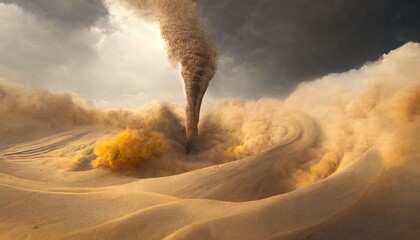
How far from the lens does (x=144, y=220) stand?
6715 millimetres

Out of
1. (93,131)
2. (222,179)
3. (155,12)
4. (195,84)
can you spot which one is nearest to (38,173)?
(93,131)

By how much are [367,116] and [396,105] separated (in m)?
1.55

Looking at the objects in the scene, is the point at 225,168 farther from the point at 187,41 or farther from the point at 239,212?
the point at 187,41

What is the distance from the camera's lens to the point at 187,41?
59.5ft

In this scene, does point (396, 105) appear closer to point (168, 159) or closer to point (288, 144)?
point (288, 144)

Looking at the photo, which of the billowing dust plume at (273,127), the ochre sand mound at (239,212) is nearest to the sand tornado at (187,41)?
the billowing dust plume at (273,127)

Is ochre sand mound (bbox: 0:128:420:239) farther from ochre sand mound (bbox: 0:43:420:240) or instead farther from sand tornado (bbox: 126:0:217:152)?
sand tornado (bbox: 126:0:217:152)

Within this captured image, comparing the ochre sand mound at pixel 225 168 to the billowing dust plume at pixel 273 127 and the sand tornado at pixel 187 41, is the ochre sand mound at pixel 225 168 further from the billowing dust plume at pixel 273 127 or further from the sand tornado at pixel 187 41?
the sand tornado at pixel 187 41

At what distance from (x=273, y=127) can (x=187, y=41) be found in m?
6.90

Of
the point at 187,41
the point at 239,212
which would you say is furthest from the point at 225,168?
the point at 187,41

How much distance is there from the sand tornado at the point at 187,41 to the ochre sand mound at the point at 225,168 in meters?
3.94

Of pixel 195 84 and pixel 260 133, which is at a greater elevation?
pixel 195 84

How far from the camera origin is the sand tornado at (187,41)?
18125 mm

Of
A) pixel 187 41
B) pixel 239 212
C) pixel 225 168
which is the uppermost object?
pixel 187 41
